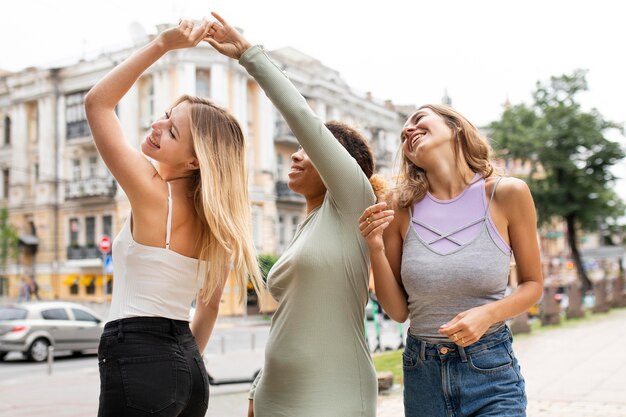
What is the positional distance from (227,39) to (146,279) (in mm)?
878

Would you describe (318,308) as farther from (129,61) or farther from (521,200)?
(129,61)

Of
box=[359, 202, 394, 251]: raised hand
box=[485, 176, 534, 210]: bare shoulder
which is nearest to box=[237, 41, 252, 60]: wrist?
box=[359, 202, 394, 251]: raised hand

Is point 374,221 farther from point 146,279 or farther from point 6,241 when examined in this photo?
point 6,241

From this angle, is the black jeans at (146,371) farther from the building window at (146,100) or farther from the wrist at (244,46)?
the building window at (146,100)

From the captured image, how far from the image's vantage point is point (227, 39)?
2.42 m

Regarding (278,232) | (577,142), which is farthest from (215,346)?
(577,142)

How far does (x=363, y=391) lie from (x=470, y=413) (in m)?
0.38

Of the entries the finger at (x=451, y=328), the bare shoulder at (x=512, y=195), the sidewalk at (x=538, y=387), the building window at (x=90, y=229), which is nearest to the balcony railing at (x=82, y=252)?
the building window at (x=90, y=229)

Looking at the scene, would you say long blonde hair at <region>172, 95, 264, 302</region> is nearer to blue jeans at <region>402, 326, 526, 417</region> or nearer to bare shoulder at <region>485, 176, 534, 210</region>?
blue jeans at <region>402, 326, 526, 417</region>

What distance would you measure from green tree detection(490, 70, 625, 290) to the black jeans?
100ft

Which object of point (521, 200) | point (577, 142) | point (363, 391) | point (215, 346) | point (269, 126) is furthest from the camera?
point (269, 126)

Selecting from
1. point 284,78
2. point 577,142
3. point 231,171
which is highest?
point 577,142

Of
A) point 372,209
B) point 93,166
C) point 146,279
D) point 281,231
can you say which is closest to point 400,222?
point 372,209

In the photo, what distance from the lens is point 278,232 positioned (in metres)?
36.4
